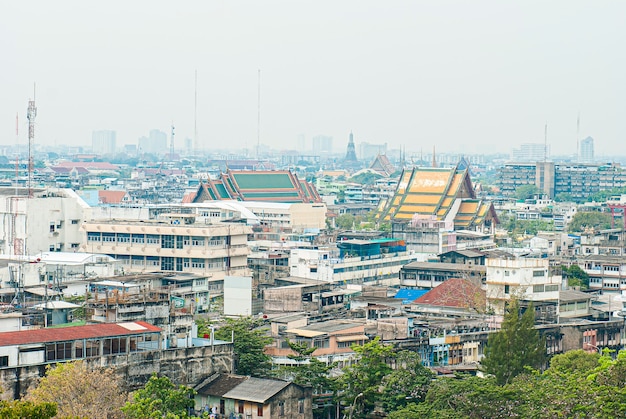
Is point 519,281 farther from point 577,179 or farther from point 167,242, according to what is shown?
point 577,179

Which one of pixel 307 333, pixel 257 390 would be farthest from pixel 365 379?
pixel 307 333

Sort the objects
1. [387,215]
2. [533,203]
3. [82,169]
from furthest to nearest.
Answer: [82,169] → [533,203] → [387,215]

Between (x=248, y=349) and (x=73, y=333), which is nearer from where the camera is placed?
(x=73, y=333)

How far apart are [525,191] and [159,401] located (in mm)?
122139

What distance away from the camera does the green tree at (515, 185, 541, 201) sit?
149 m

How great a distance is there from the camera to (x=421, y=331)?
4484 centimetres

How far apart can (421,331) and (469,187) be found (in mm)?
55933

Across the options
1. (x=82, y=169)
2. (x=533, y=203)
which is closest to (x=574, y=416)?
(x=533, y=203)

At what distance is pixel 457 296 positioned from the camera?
53.0 m

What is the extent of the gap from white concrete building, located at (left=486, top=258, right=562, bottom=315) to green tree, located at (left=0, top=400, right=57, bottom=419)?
3015 centimetres

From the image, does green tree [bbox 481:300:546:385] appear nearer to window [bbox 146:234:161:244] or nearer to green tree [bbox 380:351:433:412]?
green tree [bbox 380:351:433:412]

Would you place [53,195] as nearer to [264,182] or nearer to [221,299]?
[221,299]

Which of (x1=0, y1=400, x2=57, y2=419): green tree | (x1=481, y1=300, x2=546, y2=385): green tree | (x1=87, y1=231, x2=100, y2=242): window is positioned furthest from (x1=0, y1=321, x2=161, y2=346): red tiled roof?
(x1=87, y1=231, x2=100, y2=242): window

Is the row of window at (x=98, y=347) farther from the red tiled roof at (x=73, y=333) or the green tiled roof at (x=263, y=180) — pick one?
the green tiled roof at (x=263, y=180)
